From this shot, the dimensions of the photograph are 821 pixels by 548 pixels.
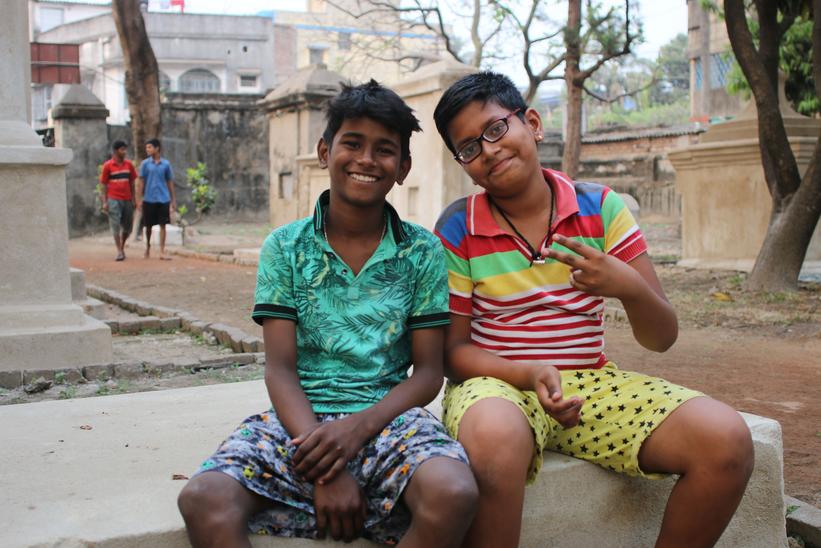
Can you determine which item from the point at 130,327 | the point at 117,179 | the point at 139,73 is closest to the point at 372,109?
the point at 130,327

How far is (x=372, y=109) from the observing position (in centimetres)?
237

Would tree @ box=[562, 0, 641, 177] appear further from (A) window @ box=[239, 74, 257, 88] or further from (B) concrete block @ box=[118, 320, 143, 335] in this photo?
(A) window @ box=[239, 74, 257, 88]

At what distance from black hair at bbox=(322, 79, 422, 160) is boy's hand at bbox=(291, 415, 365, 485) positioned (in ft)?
2.56

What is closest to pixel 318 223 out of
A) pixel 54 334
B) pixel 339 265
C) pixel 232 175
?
pixel 339 265

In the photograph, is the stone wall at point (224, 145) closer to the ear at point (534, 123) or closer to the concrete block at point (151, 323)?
the concrete block at point (151, 323)

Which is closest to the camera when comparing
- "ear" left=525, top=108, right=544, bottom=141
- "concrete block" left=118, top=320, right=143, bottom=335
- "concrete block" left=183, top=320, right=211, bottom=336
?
"ear" left=525, top=108, right=544, bottom=141

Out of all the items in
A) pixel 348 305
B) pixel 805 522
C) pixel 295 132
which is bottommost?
pixel 805 522

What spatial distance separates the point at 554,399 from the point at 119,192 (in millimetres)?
12009

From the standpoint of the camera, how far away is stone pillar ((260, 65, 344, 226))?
1424 centimetres

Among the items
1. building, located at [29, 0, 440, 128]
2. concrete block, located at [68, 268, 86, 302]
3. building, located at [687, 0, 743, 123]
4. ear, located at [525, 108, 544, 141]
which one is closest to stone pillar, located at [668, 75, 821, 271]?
concrete block, located at [68, 268, 86, 302]

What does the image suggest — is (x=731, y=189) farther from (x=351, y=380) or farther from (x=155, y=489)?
(x=155, y=489)

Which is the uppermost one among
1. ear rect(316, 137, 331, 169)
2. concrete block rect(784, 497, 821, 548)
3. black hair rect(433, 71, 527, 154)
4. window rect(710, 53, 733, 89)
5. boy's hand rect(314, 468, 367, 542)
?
window rect(710, 53, 733, 89)

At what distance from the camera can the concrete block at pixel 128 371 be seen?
498 centimetres

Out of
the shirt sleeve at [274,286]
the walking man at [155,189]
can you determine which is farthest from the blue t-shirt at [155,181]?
the shirt sleeve at [274,286]
